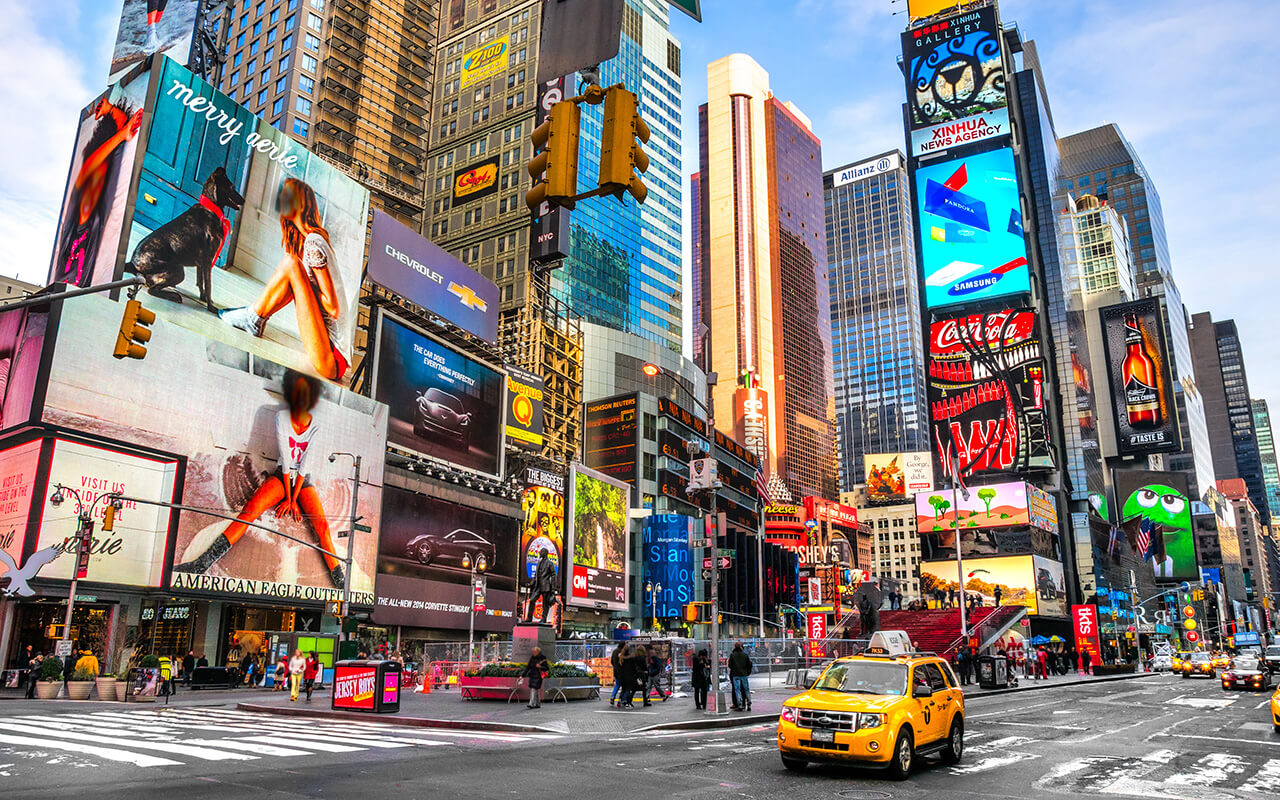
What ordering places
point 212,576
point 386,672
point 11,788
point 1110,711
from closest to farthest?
1. point 11,788
2. point 386,672
3. point 1110,711
4. point 212,576

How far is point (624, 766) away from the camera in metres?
12.9

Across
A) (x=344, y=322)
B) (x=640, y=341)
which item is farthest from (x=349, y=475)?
(x=640, y=341)

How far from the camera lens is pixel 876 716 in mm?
12289

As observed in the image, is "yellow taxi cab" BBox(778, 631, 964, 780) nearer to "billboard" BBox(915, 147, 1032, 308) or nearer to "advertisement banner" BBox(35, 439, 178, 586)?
"advertisement banner" BBox(35, 439, 178, 586)

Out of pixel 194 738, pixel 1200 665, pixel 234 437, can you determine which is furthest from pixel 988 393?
pixel 194 738

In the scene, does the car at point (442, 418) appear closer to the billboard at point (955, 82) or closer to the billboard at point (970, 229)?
the billboard at point (970, 229)

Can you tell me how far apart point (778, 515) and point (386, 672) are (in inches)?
4498

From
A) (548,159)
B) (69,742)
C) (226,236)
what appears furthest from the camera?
(226,236)

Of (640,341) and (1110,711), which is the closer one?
(1110,711)

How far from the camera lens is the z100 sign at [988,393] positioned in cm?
9188

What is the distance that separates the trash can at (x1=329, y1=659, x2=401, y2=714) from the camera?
22656 mm

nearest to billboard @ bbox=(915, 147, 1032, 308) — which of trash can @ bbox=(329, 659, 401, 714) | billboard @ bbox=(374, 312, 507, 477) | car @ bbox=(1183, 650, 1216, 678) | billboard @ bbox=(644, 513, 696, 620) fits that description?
billboard @ bbox=(644, 513, 696, 620)

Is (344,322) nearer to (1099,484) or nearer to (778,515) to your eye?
(778,515)

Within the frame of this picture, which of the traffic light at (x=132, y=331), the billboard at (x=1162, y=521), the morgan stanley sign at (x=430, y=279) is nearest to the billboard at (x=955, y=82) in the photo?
the morgan stanley sign at (x=430, y=279)
